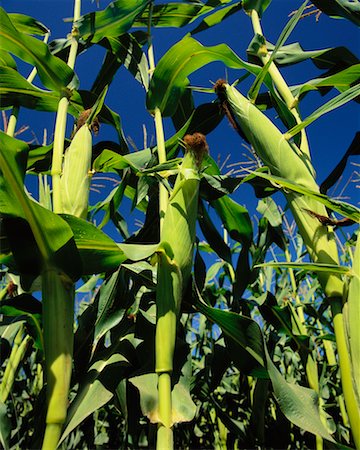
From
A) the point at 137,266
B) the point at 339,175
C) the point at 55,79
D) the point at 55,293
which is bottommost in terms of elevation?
the point at 55,293

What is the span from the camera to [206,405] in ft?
11.1

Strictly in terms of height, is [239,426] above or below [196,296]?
below

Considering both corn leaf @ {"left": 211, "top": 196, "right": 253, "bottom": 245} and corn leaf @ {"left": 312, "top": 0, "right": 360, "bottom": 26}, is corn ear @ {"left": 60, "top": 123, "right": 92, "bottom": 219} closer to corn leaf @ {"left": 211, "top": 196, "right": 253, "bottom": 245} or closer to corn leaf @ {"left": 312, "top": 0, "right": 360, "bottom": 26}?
corn leaf @ {"left": 211, "top": 196, "right": 253, "bottom": 245}

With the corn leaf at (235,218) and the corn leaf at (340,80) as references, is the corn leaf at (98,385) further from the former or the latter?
the corn leaf at (340,80)

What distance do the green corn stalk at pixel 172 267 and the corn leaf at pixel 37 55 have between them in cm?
64

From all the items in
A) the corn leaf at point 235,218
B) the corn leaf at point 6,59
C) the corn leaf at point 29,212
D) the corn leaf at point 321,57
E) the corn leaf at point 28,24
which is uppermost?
the corn leaf at point 28,24

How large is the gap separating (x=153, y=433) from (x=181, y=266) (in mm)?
802

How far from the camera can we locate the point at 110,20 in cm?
170

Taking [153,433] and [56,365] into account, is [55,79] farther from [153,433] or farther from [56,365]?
[153,433]

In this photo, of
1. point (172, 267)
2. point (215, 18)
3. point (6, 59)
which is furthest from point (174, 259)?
point (215, 18)

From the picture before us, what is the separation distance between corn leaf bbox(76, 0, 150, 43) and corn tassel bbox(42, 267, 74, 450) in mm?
1150

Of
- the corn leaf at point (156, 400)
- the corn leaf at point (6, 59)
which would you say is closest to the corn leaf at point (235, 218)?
the corn leaf at point (156, 400)

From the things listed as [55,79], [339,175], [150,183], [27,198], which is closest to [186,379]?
[27,198]

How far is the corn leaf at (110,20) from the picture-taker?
1669mm
